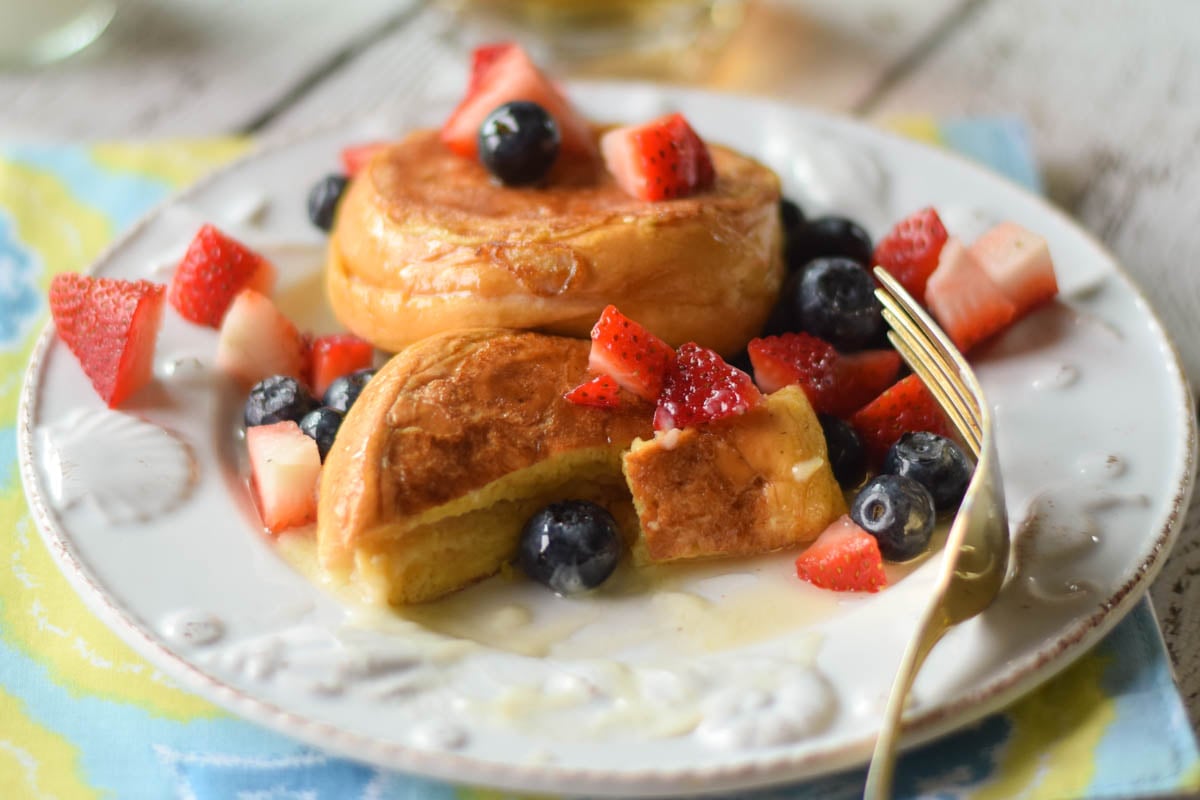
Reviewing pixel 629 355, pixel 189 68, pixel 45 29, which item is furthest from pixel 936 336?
pixel 45 29

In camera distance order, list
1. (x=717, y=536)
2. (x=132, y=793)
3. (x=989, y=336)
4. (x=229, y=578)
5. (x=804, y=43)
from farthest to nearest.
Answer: (x=804, y=43) → (x=989, y=336) → (x=717, y=536) → (x=229, y=578) → (x=132, y=793)

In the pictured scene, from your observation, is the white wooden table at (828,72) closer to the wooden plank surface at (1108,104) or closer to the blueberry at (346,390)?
the wooden plank surface at (1108,104)

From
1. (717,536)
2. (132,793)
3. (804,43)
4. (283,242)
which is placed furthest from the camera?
(804,43)

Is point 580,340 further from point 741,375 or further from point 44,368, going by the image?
point 44,368

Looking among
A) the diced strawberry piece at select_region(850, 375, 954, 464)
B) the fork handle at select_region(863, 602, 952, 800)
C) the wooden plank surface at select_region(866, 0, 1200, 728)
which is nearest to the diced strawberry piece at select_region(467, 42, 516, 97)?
the diced strawberry piece at select_region(850, 375, 954, 464)

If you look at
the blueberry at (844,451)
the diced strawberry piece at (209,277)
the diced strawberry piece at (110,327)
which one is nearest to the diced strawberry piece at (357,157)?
the diced strawberry piece at (209,277)

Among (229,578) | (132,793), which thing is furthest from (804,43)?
(132,793)

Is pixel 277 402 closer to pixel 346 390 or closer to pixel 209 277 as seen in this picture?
pixel 346 390
